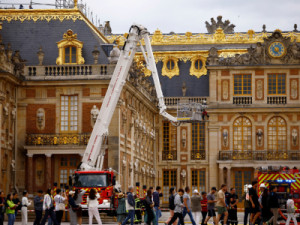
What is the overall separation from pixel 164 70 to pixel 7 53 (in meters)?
24.4

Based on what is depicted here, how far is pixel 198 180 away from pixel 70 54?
20767 mm

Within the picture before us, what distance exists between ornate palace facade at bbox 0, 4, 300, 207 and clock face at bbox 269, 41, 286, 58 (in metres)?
0.07

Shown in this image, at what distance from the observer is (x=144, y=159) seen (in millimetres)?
56969

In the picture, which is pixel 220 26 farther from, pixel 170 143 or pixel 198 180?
pixel 198 180

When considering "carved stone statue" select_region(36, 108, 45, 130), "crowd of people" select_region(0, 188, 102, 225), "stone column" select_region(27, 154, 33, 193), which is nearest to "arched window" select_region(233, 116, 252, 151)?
"carved stone statue" select_region(36, 108, 45, 130)

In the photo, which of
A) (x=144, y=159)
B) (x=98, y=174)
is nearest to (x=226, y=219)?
(x=98, y=174)

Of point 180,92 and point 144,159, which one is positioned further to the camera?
point 180,92

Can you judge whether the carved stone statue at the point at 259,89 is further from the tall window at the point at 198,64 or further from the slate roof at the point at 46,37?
the slate roof at the point at 46,37

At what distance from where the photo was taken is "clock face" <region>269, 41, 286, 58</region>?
62.7 meters

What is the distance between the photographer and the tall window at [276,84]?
6266 cm

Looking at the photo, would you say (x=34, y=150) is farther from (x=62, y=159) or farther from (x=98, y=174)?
(x=98, y=174)

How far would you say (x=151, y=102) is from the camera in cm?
5769

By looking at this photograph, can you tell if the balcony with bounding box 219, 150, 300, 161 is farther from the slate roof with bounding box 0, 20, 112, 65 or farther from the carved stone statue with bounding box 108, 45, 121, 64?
the carved stone statue with bounding box 108, 45, 121, 64

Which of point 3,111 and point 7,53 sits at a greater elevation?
point 7,53
